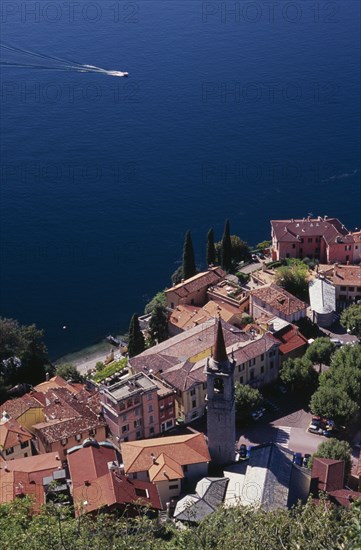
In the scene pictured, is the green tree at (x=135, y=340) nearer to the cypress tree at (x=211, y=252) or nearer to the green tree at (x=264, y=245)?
the cypress tree at (x=211, y=252)

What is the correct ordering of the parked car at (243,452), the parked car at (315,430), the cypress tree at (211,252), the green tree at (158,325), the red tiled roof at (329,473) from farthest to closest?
the cypress tree at (211,252), the green tree at (158,325), the parked car at (315,430), the parked car at (243,452), the red tiled roof at (329,473)

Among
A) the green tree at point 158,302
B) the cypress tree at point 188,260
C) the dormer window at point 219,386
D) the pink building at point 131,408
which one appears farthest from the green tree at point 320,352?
the cypress tree at point 188,260

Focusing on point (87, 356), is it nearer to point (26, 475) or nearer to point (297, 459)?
point (26, 475)

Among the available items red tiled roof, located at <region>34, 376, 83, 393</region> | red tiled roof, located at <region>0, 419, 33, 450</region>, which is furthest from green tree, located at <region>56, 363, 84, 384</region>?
red tiled roof, located at <region>0, 419, 33, 450</region>

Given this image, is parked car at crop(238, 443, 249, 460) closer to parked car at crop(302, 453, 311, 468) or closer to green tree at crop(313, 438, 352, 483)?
parked car at crop(302, 453, 311, 468)

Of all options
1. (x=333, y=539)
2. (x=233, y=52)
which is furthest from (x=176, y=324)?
(x=233, y=52)

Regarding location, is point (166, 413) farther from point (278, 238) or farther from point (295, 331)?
point (278, 238)
